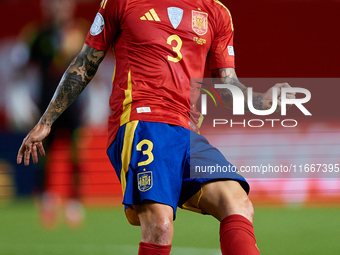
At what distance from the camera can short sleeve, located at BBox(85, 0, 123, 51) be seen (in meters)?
2.17

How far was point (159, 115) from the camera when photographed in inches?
81.3

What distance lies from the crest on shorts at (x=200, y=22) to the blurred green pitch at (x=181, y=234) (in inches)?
Answer: 71.9

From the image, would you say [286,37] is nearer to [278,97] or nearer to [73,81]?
[278,97]

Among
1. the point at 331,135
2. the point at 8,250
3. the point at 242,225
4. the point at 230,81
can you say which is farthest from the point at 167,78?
the point at 331,135

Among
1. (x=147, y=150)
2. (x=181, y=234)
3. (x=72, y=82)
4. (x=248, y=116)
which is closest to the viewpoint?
(x=147, y=150)

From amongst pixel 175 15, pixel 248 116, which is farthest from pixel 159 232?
→ pixel 248 116

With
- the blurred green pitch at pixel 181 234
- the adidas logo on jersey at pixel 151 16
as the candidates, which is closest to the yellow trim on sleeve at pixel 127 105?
the adidas logo on jersey at pixel 151 16

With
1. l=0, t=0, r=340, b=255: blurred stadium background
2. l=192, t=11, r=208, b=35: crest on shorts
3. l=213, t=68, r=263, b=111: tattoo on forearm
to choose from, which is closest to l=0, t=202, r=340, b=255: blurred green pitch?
l=0, t=0, r=340, b=255: blurred stadium background

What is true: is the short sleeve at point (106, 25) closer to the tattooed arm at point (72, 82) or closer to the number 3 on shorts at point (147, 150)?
the tattooed arm at point (72, 82)

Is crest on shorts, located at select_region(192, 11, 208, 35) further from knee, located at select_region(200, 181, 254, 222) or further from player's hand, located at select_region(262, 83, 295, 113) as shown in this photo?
knee, located at select_region(200, 181, 254, 222)

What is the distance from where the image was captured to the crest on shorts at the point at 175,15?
2.20 meters

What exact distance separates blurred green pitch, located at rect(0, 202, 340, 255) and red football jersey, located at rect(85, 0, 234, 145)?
1.70m

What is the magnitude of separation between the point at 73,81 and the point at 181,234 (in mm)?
2383

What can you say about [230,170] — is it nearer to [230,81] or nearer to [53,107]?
[230,81]
